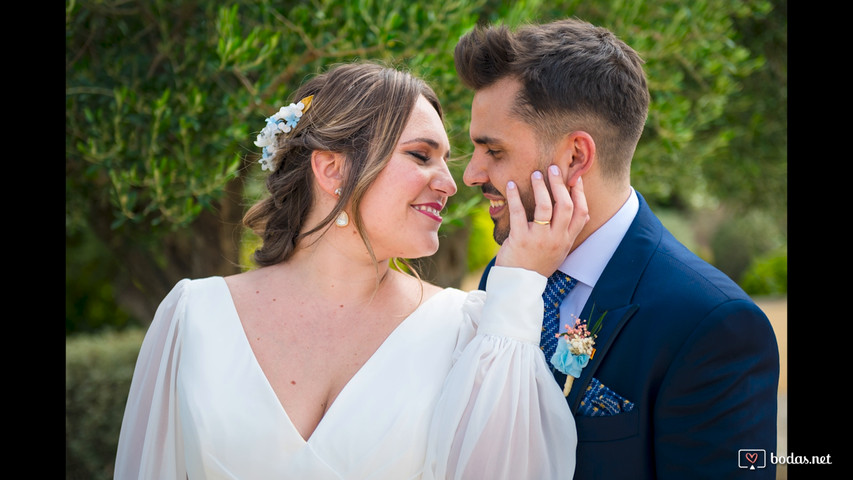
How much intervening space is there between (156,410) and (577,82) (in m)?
1.91

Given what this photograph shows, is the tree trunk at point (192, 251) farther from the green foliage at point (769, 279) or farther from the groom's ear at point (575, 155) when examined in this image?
the green foliage at point (769, 279)

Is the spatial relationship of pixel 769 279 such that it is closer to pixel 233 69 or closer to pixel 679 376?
pixel 233 69

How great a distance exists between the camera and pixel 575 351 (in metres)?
2.26

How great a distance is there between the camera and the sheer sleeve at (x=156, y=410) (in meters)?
2.62

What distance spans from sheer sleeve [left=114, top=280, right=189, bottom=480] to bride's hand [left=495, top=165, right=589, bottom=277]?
4.24 ft

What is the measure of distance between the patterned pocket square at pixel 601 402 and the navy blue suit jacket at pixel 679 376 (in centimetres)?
2

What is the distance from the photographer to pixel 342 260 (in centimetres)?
288

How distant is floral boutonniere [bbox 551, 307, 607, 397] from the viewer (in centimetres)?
225

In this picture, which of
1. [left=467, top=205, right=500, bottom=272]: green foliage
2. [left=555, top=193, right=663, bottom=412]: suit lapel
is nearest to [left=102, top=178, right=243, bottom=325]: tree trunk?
[left=555, top=193, right=663, bottom=412]: suit lapel

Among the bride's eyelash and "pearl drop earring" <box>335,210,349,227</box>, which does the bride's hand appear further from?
"pearl drop earring" <box>335,210,349,227</box>

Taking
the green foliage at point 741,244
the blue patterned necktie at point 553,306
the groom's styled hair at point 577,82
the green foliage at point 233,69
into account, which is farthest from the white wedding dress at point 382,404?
the green foliage at point 741,244
